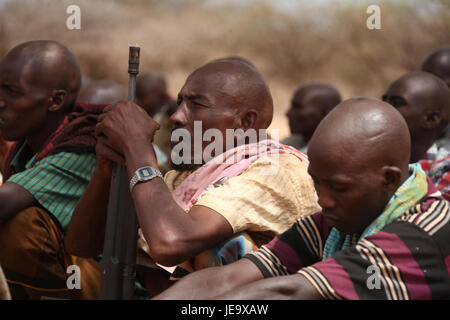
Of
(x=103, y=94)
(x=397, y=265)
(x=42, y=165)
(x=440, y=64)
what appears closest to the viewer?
(x=397, y=265)

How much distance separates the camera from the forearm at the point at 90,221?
2953 mm

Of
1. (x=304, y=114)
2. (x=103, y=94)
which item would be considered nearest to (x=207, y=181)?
(x=103, y=94)

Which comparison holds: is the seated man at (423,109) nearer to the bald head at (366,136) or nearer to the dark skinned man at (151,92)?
the bald head at (366,136)

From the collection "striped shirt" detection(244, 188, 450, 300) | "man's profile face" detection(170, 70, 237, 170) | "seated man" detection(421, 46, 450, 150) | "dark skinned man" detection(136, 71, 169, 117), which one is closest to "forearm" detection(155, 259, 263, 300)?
"striped shirt" detection(244, 188, 450, 300)

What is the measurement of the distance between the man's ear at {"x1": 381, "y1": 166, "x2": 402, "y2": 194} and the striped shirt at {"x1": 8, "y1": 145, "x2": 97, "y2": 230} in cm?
192

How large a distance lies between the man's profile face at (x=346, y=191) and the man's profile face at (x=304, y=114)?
386cm

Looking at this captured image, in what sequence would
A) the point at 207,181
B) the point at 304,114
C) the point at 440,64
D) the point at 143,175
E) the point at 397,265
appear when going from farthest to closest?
the point at 304,114
the point at 440,64
the point at 207,181
the point at 143,175
the point at 397,265

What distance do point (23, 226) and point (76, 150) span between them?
52 cm

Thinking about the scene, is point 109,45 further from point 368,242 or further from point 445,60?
point 368,242

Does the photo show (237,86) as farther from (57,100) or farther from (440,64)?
(440,64)

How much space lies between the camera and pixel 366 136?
2.12 meters

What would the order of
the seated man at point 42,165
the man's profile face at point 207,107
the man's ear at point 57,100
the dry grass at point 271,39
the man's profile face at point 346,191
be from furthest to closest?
the dry grass at point 271,39
the man's ear at point 57,100
the seated man at point 42,165
the man's profile face at point 207,107
the man's profile face at point 346,191

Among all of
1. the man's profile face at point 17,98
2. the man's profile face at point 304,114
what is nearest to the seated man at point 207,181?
the man's profile face at point 17,98

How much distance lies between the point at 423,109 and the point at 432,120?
12 cm
